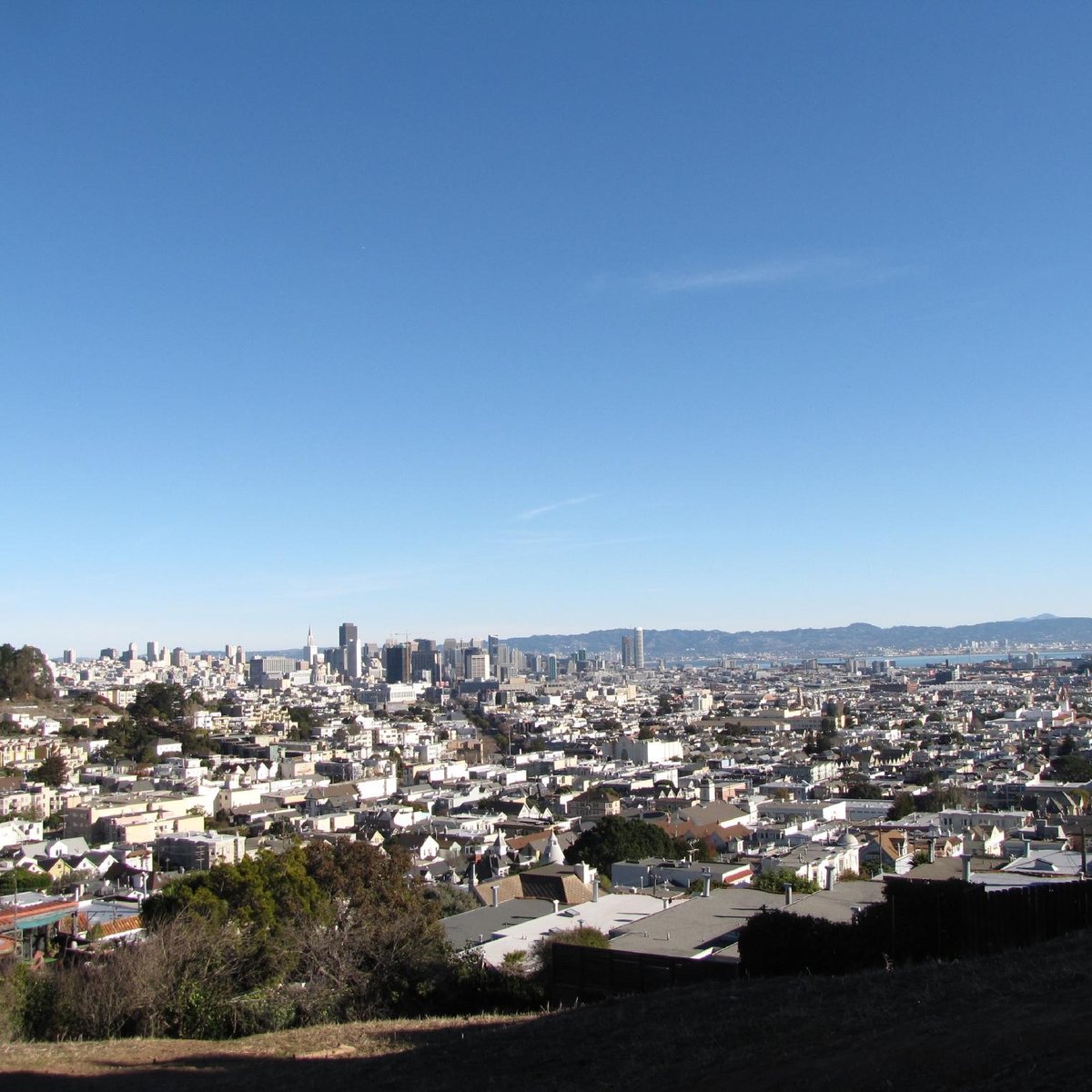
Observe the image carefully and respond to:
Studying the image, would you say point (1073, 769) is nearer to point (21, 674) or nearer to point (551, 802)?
point (551, 802)

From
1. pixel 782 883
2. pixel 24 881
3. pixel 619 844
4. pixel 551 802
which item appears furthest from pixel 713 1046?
pixel 551 802

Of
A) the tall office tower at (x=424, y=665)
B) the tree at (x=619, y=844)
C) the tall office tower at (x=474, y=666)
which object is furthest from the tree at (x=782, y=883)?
the tall office tower at (x=474, y=666)

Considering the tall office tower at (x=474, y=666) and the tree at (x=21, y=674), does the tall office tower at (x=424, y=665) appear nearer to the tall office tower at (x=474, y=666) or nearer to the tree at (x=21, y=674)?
the tall office tower at (x=474, y=666)

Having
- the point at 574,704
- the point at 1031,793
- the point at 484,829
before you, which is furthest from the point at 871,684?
the point at 484,829

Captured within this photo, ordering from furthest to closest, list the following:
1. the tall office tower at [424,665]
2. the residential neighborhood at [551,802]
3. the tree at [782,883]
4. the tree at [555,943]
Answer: the tall office tower at [424,665] → the tree at [782,883] → the residential neighborhood at [551,802] → the tree at [555,943]

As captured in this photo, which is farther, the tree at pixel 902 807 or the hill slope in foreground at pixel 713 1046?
the tree at pixel 902 807

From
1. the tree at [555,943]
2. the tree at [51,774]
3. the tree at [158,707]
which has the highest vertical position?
the tree at [555,943]

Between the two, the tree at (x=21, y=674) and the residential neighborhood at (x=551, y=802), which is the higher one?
the tree at (x=21, y=674)

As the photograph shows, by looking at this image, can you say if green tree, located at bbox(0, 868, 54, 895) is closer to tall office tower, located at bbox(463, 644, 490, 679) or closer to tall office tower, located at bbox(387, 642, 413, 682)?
tall office tower, located at bbox(387, 642, 413, 682)

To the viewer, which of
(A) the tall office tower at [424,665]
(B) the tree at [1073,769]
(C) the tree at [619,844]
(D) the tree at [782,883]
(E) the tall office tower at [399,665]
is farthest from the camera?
(A) the tall office tower at [424,665]
